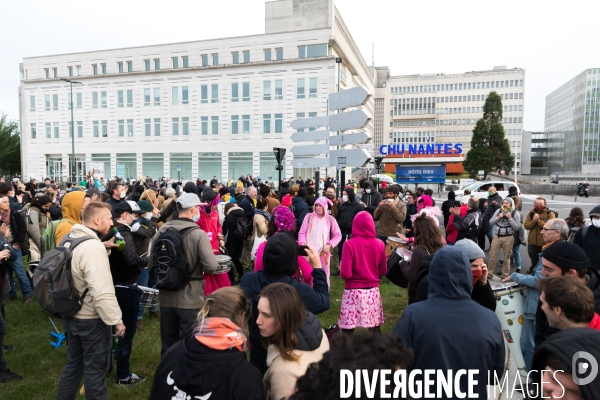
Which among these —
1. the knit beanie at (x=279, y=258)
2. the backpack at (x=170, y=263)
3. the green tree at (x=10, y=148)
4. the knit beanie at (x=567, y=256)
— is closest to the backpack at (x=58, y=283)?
the backpack at (x=170, y=263)

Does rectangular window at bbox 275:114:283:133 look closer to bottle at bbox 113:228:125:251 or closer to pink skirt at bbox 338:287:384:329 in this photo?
pink skirt at bbox 338:287:384:329

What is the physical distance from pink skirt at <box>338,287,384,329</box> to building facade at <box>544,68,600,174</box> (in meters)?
108

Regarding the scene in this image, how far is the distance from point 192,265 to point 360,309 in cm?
221

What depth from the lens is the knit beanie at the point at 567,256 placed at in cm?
312

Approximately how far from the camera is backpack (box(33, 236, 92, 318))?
3105mm

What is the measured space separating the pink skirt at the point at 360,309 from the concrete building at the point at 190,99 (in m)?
37.7

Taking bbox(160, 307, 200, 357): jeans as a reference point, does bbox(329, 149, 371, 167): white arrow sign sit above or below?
above

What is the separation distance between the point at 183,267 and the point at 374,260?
235 centimetres

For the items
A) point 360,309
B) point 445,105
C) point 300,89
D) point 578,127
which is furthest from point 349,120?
point 578,127

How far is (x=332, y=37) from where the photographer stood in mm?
41656

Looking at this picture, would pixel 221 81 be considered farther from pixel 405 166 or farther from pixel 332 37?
pixel 405 166

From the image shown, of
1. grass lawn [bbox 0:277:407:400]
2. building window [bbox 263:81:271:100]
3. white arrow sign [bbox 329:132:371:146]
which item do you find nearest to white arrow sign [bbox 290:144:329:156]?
white arrow sign [bbox 329:132:371:146]

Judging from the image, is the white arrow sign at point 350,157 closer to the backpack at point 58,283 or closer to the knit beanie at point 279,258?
the knit beanie at point 279,258

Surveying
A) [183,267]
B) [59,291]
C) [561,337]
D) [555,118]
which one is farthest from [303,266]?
[555,118]
